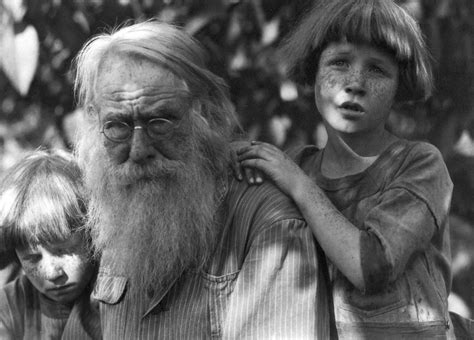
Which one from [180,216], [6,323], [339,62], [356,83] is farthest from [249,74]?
[6,323]

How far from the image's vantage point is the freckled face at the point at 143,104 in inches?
A: 98.3

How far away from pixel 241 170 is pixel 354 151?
0.37m

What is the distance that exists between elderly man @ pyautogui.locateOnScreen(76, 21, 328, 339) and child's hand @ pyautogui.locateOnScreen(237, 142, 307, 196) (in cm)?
4

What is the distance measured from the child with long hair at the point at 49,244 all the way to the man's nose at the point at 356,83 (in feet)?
3.36

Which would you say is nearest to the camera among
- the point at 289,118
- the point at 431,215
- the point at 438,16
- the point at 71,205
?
the point at 431,215

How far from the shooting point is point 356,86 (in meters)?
2.59

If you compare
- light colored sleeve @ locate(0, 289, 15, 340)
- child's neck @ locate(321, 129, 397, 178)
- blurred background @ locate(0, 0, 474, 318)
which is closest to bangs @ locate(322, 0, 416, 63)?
child's neck @ locate(321, 129, 397, 178)

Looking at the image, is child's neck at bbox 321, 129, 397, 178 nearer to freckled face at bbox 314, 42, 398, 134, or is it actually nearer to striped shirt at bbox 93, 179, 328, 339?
freckled face at bbox 314, 42, 398, 134

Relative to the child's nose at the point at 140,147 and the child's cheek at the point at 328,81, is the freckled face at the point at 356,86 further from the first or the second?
the child's nose at the point at 140,147

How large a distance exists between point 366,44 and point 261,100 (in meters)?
0.99

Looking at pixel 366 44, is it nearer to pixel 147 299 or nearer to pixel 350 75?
pixel 350 75

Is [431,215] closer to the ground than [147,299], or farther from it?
farther from it

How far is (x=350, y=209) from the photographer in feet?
8.57

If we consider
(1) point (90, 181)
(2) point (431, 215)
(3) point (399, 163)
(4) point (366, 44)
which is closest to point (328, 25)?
(4) point (366, 44)
